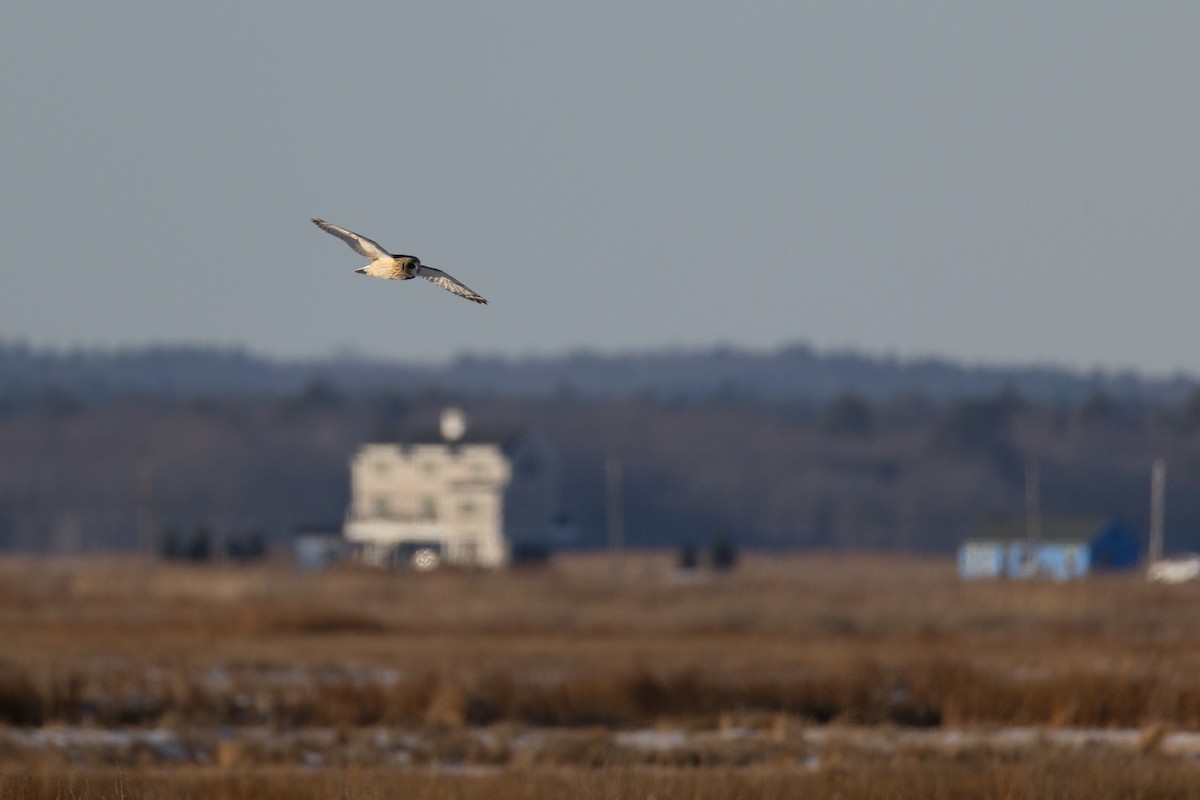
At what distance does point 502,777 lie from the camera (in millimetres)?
A: 26594

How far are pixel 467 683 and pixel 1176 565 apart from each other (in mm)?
71208

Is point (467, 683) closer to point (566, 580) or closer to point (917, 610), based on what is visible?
point (917, 610)

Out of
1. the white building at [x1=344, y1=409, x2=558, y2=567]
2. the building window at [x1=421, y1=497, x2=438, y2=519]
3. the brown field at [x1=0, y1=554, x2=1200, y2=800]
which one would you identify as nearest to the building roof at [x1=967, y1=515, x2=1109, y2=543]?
the white building at [x1=344, y1=409, x2=558, y2=567]

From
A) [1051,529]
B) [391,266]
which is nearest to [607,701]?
[391,266]

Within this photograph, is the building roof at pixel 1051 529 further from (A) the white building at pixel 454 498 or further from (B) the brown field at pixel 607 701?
(B) the brown field at pixel 607 701

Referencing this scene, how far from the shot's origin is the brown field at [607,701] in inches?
1025

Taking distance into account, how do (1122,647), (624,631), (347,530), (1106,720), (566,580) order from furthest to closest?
(347,530) < (566,580) < (624,631) < (1122,647) < (1106,720)

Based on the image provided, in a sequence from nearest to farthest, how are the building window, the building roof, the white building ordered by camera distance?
the building roof → the white building → the building window

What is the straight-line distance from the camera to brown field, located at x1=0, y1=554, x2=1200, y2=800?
26031 millimetres

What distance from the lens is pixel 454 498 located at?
115875 millimetres

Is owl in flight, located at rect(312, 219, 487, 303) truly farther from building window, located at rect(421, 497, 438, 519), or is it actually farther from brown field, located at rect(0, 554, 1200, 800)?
building window, located at rect(421, 497, 438, 519)

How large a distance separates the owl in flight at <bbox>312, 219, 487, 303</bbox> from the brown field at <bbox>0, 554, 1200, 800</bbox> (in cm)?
544

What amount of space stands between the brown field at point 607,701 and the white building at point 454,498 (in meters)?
44.3

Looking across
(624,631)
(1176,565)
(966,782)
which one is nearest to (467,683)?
(966,782)
